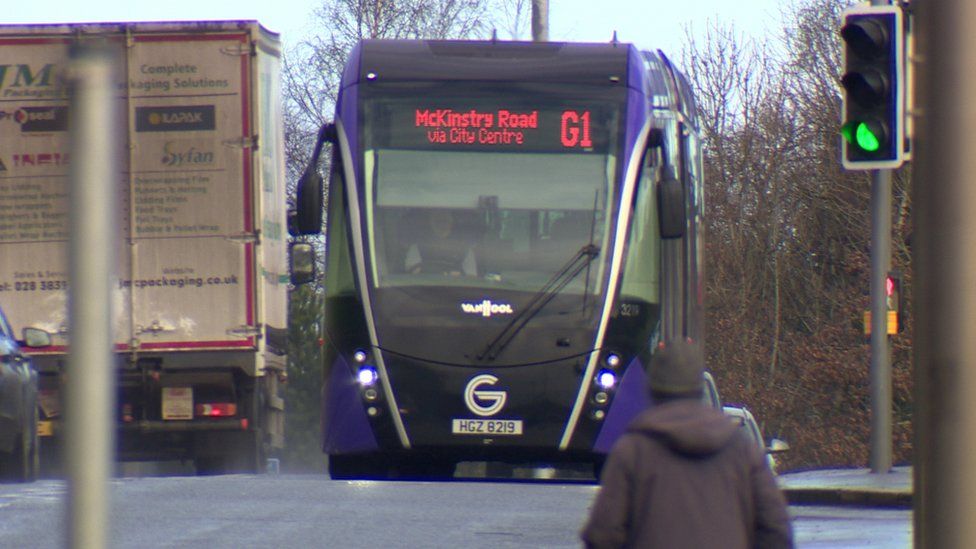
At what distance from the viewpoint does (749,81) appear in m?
50.7

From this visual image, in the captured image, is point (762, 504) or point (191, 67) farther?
point (191, 67)

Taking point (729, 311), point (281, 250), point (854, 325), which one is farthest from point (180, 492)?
point (729, 311)

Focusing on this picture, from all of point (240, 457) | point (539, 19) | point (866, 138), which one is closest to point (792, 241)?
point (539, 19)

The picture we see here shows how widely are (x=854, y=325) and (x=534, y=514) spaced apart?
83.8 ft

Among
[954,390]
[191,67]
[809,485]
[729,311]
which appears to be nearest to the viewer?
[954,390]

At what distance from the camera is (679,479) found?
5.37 m

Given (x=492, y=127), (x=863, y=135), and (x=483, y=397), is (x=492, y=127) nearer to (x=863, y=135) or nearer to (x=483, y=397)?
(x=483, y=397)

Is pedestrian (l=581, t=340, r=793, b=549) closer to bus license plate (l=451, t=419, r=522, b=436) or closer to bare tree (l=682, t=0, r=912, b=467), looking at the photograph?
bus license plate (l=451, t=419, r=522, b=436)

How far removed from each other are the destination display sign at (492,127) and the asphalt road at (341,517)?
8.71 ft

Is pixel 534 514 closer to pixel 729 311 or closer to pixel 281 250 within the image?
pixel 281 250

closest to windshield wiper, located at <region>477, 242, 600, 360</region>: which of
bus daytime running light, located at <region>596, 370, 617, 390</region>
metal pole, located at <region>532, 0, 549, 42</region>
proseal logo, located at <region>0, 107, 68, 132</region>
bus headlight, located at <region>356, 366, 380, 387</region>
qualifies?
bus daytime running light, located at <region>596, 370, 617, 390</region>

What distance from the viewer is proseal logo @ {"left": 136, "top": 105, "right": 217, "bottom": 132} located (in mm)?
16312

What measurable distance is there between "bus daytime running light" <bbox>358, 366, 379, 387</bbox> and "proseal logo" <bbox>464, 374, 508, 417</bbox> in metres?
0.61

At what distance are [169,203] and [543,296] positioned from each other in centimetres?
459
